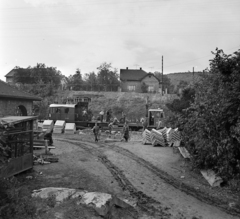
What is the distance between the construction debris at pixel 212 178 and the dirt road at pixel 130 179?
4.26 ft

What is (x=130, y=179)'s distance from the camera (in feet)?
31.9

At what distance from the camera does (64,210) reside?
18.1 ft

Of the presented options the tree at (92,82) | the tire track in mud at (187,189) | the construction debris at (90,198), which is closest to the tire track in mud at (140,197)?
the construction debris at (90,198)

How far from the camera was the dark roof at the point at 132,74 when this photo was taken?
178 ft

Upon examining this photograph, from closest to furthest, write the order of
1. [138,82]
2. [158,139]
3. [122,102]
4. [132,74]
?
1. [158,139]
2. [122,102]
3. [138,82]
4. [132,74]

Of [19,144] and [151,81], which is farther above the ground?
[151,81]

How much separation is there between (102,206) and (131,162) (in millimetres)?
6730

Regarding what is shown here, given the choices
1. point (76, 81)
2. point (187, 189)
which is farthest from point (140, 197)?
point (76, 81)

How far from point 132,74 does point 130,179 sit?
47594mm

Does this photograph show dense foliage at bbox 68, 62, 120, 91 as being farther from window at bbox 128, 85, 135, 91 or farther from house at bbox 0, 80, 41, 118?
house at bbox 0, 80, 41, 118

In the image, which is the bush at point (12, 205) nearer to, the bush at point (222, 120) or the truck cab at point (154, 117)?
the bush at point (222, 120)

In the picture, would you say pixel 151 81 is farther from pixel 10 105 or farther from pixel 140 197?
pixel 140 197

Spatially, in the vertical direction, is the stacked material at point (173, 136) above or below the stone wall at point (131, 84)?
below

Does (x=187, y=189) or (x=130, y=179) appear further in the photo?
(x=130, y=179)
